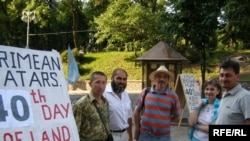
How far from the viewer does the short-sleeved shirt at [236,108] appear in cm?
303

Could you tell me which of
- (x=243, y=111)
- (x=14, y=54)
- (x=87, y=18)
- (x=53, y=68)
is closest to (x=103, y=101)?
(x=53, y=68)

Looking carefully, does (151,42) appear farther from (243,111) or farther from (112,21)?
(243,111)

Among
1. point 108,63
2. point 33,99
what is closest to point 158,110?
point 33,99

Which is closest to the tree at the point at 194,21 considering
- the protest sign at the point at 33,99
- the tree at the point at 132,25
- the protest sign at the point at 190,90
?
the protest sign at the point at 190,90

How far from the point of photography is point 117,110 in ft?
14.3

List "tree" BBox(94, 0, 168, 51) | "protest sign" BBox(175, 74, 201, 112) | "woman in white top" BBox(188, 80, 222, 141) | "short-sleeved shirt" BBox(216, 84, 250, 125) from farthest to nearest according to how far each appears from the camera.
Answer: "tree" BBox(94, 0, 168, 51) → "protest sign" BBox(175, 74, 201, 112) → "woman in white top" BBox(188, 80, 222, 141) → "short-sleeved shirt" BBox(216, 84, 250, 125)

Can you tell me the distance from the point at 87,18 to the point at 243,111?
4086 centimetres

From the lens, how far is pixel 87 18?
141ft

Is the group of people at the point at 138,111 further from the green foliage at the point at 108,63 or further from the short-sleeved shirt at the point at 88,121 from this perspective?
the green foliage at the point at 108,63

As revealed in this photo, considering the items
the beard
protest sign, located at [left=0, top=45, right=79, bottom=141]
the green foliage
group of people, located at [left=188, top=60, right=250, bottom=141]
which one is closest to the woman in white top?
group of people, located at [left=188, top=60, right=250, bottom=141]

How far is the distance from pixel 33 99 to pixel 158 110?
5.89ft

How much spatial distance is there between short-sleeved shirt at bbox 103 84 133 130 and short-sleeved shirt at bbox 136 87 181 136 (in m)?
0.24

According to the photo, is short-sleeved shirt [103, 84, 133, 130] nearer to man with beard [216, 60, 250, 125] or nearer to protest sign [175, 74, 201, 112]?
man with beard [216, 60, 250, 125]

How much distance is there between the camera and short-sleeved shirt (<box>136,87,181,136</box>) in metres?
4.34
